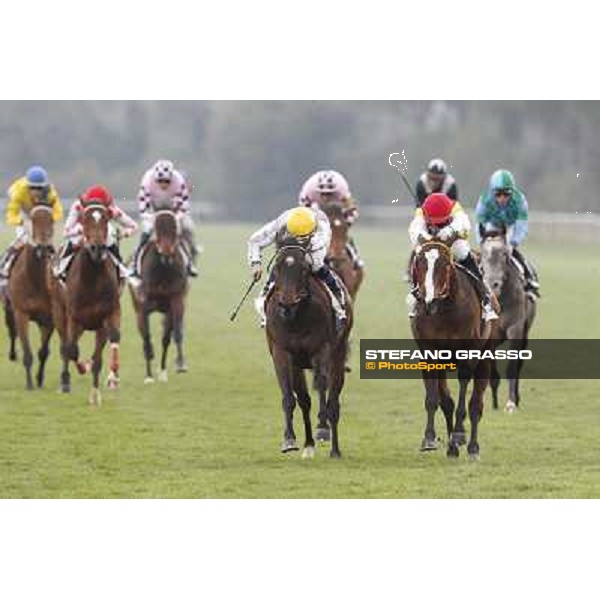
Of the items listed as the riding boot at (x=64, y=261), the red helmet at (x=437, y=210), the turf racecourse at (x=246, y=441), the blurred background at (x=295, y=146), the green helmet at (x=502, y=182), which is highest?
the blurred background at (x=295, y=146)

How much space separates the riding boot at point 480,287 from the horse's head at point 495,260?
3.25 meters

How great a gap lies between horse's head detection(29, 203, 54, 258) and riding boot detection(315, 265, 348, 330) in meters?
4.90

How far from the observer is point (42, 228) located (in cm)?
1599

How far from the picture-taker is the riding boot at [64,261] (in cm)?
1520

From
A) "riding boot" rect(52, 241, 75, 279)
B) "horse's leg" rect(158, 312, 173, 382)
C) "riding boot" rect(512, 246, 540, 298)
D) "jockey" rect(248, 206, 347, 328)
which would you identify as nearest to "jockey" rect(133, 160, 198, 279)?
"horse's leg" rect(158, 312, 173, 382)

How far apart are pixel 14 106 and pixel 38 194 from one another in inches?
2172

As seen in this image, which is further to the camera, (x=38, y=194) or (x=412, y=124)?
(x=412, y=124)

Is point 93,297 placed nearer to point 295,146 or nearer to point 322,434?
point 322,434

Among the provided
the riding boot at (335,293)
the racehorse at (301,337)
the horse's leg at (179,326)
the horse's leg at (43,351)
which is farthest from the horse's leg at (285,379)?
the horse's leg at (179,326)

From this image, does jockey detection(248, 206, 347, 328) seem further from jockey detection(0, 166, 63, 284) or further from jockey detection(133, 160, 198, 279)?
jockey detection(133, 160, 198, 279)

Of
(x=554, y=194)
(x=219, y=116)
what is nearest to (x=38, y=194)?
(x=554, y=194)

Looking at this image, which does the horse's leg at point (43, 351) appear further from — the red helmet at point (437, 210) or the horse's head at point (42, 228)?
the red helmet at point (437, 210)

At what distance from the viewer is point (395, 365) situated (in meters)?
16.9

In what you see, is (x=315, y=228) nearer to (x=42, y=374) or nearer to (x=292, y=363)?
(x=292, y=363)
